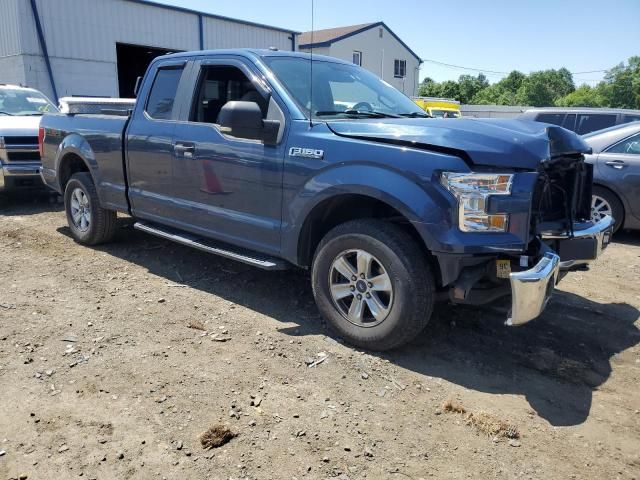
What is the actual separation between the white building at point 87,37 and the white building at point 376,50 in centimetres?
1359

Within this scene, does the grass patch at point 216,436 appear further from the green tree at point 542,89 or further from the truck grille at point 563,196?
the green tree at point 542,89

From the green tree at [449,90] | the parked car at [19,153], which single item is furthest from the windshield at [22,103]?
the green tree at [449,90]

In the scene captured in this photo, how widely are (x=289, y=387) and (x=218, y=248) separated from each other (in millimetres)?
1718

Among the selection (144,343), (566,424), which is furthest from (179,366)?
(566,424)

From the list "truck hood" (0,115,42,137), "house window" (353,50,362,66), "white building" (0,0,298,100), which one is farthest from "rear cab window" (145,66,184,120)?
"house window" (353,50,362,66)

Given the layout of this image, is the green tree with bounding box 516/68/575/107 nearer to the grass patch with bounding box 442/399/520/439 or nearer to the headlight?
the headlight

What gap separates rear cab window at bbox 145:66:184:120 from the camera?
5.13 m

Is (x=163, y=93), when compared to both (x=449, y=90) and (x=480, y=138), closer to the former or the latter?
(x=480, y=138)

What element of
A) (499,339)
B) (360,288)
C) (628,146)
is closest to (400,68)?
(628,146)

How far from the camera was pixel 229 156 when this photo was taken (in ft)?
14.5

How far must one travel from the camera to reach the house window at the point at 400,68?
40156 mm

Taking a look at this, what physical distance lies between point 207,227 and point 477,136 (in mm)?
2467

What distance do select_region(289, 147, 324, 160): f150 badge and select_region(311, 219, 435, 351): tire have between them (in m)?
0.51

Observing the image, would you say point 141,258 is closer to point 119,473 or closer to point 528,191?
point 119,473
